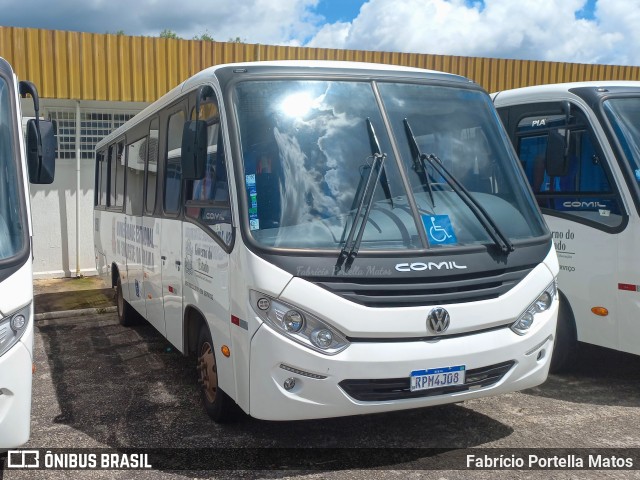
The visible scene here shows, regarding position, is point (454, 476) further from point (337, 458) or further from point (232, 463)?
point (232, 463)

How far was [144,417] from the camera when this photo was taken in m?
5.34

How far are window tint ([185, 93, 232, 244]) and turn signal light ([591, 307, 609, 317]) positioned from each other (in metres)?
3.28

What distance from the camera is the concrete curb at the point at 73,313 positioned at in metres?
9.34

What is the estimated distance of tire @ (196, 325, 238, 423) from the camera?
4.91 meters

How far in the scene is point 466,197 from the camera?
4523 mm

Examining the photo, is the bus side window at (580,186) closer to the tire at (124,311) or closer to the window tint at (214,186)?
the window tint at (214,186)

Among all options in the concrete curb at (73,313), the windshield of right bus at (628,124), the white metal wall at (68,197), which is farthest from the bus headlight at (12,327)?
the white metal wall at (68,197)

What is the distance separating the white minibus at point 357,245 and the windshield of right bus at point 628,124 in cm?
120

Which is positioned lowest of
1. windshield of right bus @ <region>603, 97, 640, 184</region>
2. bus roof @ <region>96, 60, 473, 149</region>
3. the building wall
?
windshield of right bus @ <region>603, 97, 640, 184</region>

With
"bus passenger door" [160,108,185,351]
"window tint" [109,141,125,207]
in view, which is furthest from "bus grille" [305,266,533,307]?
"window tint" [109,141,125,207]

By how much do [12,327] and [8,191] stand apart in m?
0.92

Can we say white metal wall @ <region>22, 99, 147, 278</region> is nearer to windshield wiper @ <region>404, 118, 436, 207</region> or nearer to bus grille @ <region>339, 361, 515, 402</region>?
windshield wiper @ <region>404, 118, 436, 207</region>

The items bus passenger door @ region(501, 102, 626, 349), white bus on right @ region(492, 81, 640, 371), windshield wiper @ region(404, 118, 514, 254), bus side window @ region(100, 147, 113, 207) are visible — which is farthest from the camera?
bus side window @ region(100, 147, 113, 207)

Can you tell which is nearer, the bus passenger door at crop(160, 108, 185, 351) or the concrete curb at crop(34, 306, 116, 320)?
the bus passenger door at crop(160, 108, 185, 351)
